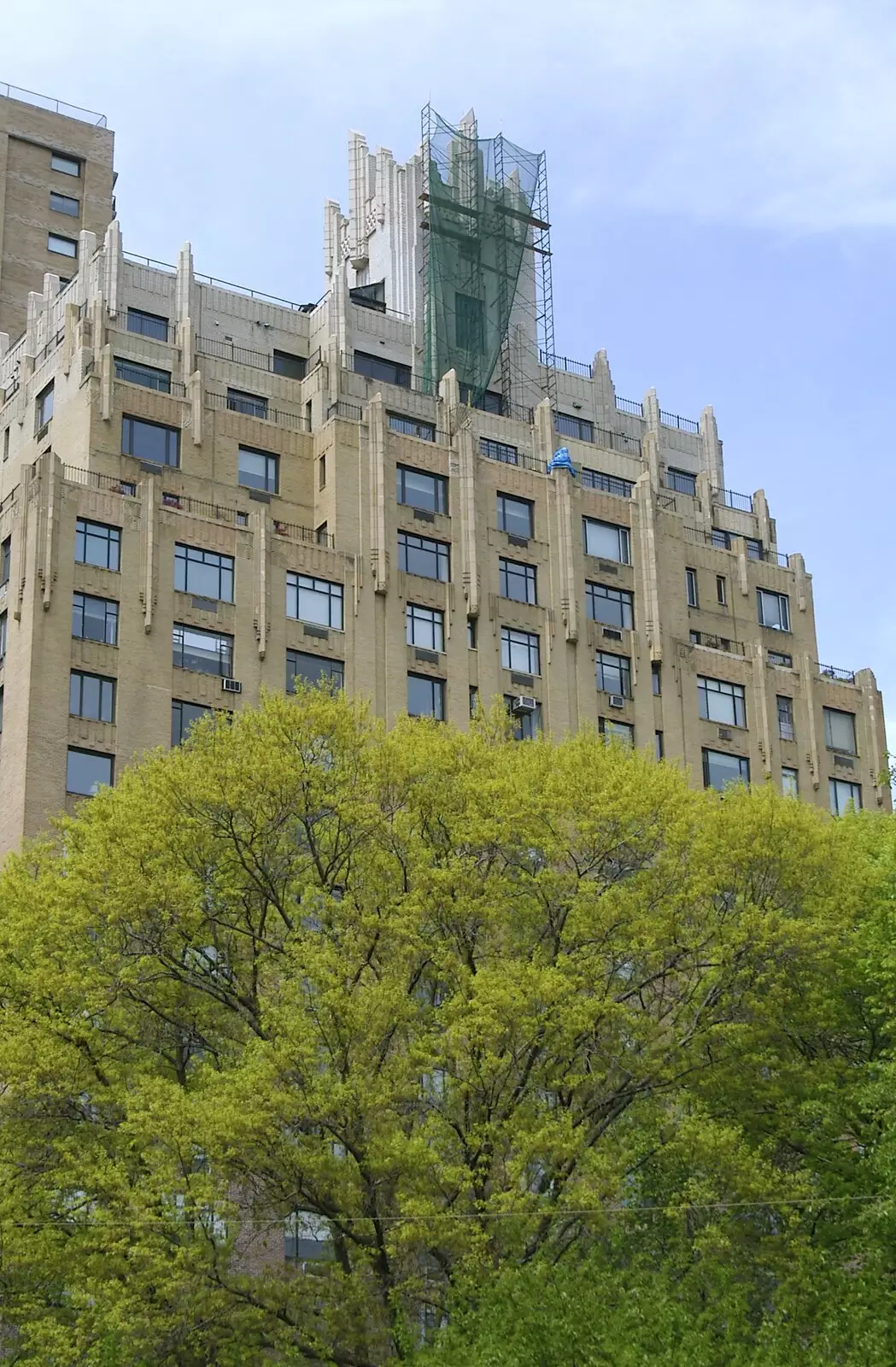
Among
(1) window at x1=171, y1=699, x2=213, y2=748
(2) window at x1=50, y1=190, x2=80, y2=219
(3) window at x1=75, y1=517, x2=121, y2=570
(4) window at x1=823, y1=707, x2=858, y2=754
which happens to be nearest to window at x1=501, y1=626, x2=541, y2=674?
(1) window at x1=171, y1=699, x2=213, y2=748

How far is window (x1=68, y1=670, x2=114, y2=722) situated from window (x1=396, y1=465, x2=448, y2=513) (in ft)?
→ 47.4

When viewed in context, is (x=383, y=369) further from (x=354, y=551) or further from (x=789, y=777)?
(x=789, y=777)

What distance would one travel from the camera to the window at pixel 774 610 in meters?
87.9

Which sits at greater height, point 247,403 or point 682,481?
point 682,481

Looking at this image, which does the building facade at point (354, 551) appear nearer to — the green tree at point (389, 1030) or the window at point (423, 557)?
the window at point (423, 557)

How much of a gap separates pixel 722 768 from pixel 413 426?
17045 millimetres

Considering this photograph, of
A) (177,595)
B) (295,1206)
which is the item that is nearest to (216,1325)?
(295,1206)

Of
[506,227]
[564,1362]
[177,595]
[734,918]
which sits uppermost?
[506,227]

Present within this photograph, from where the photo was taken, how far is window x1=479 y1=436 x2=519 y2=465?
83250 millimetres

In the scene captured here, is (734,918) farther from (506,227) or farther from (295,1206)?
(506,227)

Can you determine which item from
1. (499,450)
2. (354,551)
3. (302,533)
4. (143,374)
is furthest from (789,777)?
(143,374)

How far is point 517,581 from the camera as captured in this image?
78938mm

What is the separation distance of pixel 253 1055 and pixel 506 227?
50.6 meters

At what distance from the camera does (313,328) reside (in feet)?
275
